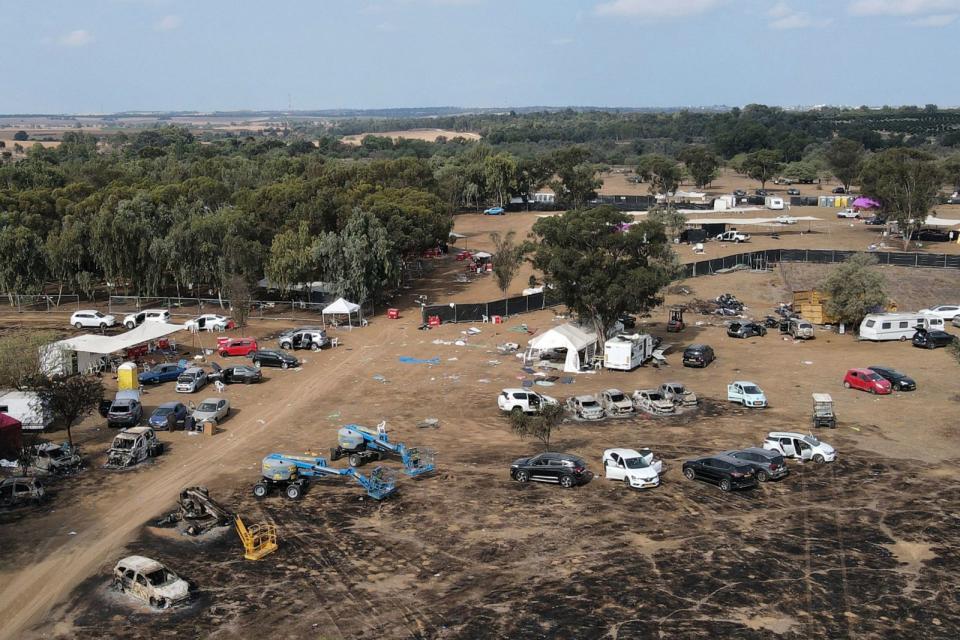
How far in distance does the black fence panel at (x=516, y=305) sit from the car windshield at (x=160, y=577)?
33242 mm

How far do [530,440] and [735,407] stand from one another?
8.89 metres

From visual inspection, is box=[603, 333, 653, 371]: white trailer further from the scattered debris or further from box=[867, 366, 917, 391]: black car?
the scattered debris

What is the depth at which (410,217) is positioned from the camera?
59062mm

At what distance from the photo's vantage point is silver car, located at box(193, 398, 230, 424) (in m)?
30.8

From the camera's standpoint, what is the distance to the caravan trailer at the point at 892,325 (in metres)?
42.3

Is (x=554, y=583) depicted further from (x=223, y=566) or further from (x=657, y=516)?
(x=223, y=566)

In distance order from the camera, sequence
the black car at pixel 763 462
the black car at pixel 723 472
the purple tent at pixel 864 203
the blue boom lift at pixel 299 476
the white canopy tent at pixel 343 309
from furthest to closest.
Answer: the purple tent at pixel 864 203 < the white canopy tent at pixel 343 309 < the black car at pixel 763 462 < the black car at pixel 723 472 < the blue boom lift at pixel 299 476

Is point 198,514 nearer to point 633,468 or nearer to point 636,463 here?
point 633,468

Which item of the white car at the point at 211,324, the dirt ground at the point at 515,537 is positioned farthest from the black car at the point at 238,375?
the white car at the point at 211,324

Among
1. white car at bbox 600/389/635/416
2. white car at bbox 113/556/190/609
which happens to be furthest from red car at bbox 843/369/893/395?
white car at bbox 113/556/190/609

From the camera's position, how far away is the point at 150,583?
1825 centimetres

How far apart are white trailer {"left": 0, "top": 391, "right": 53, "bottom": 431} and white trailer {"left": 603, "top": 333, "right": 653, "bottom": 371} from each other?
23.3 metres

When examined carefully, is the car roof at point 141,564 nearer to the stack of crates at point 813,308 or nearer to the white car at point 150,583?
the white car at point 150,583

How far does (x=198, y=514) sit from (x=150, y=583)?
14.1ft
